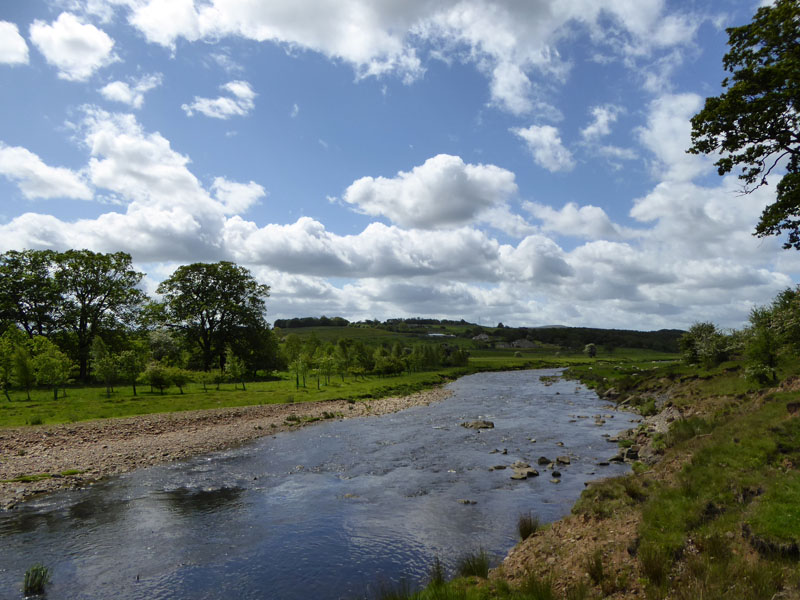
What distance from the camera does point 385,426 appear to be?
40.0m

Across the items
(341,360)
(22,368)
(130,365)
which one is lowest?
(341,360)

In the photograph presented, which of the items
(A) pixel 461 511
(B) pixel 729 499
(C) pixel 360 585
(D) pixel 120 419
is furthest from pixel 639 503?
(D) pixel 120 419

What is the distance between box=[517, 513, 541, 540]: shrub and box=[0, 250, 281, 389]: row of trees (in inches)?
1940

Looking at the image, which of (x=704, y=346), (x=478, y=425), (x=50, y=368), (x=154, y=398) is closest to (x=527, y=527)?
(x=478, y=425)

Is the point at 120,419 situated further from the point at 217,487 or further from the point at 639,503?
the point at 639,503

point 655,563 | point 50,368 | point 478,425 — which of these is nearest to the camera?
point 655,563

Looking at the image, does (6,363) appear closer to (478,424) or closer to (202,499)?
(202,499)

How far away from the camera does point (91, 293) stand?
2520 inches

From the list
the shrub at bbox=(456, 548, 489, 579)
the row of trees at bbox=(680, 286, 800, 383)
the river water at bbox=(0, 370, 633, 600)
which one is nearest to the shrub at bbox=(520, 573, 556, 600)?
the shrub at bbox=(456, 548, 489, 579)

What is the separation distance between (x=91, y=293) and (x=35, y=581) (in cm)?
6396

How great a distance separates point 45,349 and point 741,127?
66325 mm

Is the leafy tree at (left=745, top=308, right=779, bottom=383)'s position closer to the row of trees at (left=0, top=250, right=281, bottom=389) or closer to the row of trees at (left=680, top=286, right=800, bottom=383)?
the row of trees at (left=680, top=286, right=800, bottom=383)

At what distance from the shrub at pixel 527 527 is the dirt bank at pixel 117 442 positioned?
837 inches

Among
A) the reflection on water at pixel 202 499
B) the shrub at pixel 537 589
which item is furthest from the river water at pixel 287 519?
the shrub at pixel 537 589
